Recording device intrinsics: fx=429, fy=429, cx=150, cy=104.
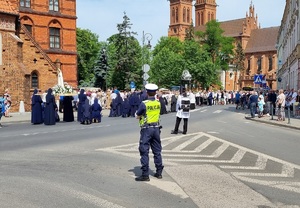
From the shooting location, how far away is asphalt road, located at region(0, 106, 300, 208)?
22.2 feet

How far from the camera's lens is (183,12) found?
137 meters

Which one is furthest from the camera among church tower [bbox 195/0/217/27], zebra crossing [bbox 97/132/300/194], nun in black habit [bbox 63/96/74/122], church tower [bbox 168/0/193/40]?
church tower [bbox 195/0/217/27]

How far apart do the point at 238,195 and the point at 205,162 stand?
3.10 m

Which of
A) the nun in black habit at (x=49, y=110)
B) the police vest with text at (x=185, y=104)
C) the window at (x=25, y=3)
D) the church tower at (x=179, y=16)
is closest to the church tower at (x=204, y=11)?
the church tower at (x=179, y=16)

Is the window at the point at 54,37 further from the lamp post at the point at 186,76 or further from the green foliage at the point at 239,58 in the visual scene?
the green foliage at the point at 239,58

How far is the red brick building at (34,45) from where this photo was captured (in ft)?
98.0

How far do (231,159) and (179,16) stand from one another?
129m

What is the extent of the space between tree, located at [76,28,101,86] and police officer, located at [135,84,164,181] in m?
71.5

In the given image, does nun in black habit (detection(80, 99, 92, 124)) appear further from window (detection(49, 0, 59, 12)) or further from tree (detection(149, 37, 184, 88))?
tree (detection(149, 37, 184, 88))

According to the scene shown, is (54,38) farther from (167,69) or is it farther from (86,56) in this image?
(86,56)

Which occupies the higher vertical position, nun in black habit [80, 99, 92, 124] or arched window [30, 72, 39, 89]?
arched window [30, 72, 39, 89]

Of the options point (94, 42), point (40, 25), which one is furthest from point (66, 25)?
point (94, 42)

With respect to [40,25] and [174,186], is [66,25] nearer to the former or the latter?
[40,25]

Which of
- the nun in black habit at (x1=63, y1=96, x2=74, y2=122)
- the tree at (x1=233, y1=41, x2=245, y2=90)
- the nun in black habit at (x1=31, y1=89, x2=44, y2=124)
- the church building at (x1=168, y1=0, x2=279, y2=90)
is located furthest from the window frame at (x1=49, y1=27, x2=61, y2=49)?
the tree at (x1=233, y1=41, x2=245, y2=90)
